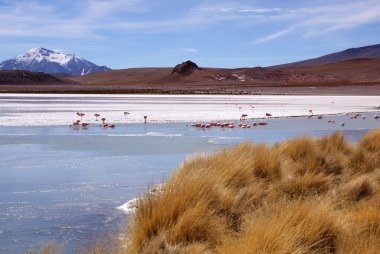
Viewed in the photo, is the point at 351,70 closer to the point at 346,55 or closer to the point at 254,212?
the point at 346,55

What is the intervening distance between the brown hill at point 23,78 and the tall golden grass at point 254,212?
10100 cm

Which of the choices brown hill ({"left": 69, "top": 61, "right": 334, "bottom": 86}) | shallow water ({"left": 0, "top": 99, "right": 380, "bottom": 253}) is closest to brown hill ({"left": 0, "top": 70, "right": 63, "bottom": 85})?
brown hill ({"left": 69, "top": 61, "right": 334, "bottom": 86})

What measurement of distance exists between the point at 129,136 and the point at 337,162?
253 inches

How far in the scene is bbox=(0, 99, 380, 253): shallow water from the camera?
5102 millimetres

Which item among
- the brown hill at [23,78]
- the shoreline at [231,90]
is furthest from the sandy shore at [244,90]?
the brown hill at [23,78]

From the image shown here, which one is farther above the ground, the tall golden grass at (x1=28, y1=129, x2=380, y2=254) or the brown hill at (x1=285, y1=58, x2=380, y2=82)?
the brown hill at (x1=285, y1=58, x2=380, y2=82)

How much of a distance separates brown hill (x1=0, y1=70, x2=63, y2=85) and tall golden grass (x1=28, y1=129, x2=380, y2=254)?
101003 millimetres

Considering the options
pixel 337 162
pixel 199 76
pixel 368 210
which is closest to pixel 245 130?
pixel 337 162

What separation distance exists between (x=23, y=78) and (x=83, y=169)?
104 meters

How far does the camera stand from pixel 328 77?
97375 millimetres

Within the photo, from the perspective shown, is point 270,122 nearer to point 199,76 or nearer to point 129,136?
point 129,136

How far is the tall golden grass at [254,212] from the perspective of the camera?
376 cm

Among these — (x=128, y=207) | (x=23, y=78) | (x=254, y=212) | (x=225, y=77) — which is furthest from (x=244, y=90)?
(x=23, y=78)

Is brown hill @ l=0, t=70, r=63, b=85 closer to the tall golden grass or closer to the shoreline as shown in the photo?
the shoreline
